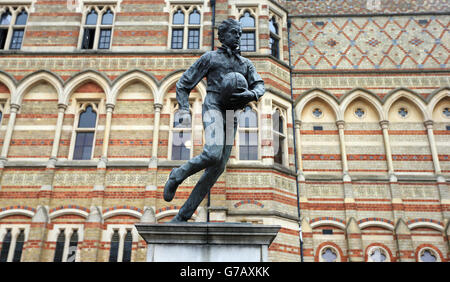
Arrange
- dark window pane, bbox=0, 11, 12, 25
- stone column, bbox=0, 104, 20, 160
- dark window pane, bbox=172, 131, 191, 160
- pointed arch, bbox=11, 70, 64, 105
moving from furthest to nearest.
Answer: dark window pane, bbox=0, 11, 12, 25
pointed arch, bbox=11, 70, 64, 105
dark window pane, bbox=172, 131, 191, 160
stone column, bbox=0, 104, 20, 160

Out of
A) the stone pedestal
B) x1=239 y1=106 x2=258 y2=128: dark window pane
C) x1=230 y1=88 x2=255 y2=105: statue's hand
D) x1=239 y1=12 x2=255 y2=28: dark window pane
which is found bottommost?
the stone pedestal

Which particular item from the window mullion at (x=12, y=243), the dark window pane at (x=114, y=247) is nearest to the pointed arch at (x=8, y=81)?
the window mullion at (x=12, y=243)

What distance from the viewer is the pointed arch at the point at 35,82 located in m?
11.8

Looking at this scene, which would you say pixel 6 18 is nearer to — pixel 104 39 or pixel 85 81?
pixel 104 39

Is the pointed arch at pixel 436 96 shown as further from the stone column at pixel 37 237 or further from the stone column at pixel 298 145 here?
the stone column at pixel 37 237

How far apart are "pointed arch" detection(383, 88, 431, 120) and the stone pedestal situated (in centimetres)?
1056

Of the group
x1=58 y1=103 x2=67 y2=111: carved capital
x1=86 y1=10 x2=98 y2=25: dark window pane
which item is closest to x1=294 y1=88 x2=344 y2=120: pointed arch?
x1=58 y1=103 x2=67 y2=111: carved capital

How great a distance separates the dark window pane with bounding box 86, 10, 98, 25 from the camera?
43.3ft

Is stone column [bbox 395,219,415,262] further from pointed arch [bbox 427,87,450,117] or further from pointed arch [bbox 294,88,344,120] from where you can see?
pointed arch [bbox 427,87,450,117]

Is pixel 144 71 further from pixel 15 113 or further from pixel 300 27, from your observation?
pixel 300 27

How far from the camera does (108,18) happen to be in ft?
43.4

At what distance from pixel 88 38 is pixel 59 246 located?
23.9 feet

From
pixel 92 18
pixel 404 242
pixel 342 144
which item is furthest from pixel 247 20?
pixel 404 242
